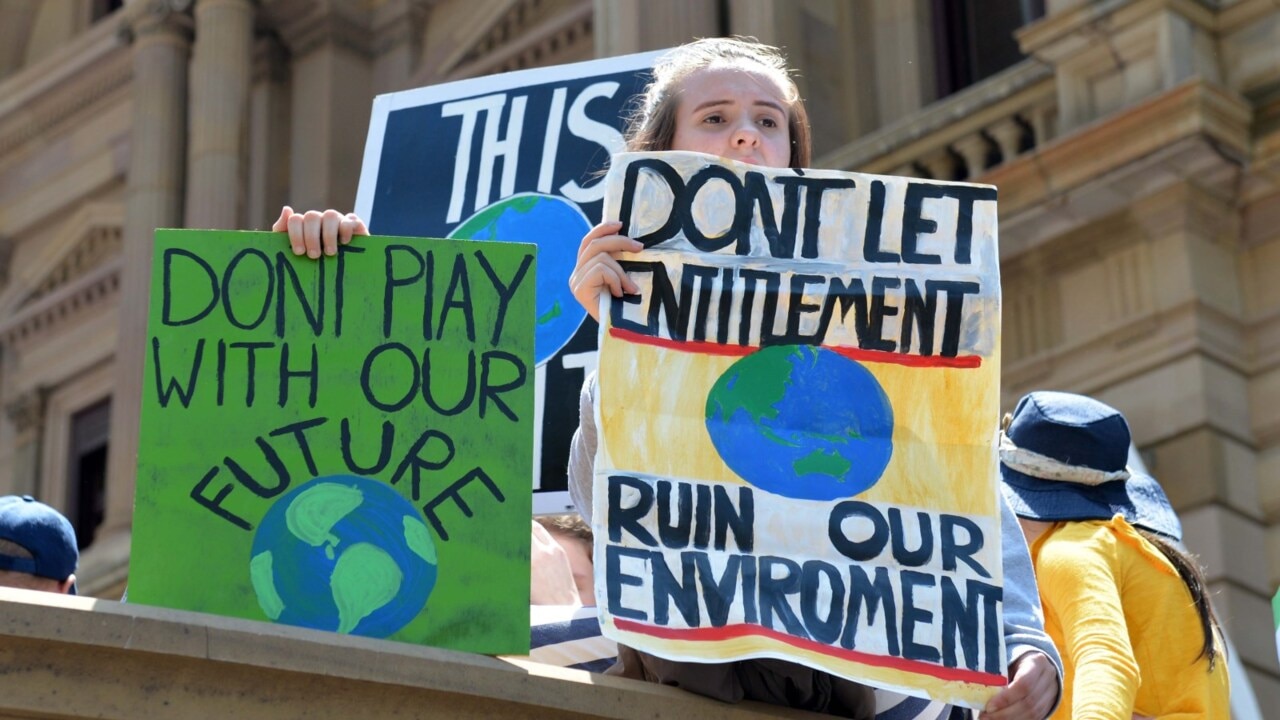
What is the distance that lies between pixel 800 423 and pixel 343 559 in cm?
68

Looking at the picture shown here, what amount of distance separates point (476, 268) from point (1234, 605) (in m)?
6.65

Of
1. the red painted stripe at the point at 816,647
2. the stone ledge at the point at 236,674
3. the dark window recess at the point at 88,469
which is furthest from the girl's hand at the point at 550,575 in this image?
the dark window recess at the point at 88,469

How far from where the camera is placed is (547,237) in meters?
5.42

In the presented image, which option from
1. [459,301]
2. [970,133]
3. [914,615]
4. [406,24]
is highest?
[406,24]

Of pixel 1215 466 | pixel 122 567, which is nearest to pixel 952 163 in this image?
pixel 1215 466

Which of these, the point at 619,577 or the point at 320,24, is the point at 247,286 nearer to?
the point at 619,577

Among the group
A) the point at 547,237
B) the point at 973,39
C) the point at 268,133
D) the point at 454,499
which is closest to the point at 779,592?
the point at 454,499

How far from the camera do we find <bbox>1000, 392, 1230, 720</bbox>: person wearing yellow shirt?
376 cm

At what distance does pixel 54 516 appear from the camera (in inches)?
176

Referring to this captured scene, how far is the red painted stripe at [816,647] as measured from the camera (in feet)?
11.2

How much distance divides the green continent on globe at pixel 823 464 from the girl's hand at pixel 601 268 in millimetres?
Answer: 346

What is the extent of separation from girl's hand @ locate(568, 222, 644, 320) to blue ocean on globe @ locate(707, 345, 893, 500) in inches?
8.0

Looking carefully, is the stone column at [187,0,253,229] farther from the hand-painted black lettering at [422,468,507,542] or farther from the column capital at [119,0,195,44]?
the hand-painted black lettering at [422,468,507,542]

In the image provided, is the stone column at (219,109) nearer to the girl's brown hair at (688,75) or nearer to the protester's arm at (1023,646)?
the girl's brown hair at (688,75)
